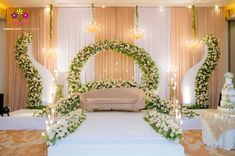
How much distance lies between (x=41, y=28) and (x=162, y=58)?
13.8ft

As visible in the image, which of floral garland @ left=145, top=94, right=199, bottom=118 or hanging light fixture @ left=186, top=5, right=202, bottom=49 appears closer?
floral garland @ left=145, top=94, right=199, bottom=118

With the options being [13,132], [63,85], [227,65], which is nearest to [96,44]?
[63,85]

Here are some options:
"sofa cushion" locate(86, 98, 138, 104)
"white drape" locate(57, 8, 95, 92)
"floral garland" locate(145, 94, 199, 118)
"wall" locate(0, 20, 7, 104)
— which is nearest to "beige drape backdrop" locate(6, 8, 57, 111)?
"white drape" locate(57, 8, 95, 92)

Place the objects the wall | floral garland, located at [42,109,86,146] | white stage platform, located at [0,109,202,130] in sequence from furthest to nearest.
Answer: the wall → white stage platform, located at [0,109,202,130] → floral garland, located at [42,109,86,146]

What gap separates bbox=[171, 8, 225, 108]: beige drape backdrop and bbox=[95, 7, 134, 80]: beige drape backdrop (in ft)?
5.02

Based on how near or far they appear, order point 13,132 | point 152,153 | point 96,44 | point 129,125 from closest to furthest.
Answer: point 152,153
point 129,125
point 13,132
point 96,44

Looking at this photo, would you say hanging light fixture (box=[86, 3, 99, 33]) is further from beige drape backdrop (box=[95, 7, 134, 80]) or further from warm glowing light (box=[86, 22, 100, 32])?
beige drape backdrop (box=[95, 7, 134, 80])

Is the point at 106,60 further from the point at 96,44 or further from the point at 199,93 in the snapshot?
the point at 199,93

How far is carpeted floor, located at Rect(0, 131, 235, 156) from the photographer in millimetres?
5465

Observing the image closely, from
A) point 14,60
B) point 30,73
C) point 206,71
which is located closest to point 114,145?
point 30,73

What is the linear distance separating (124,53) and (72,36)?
1.95 meters

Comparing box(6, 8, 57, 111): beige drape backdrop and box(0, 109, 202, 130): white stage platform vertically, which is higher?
box(6, 8, 57, 111): beige drape backdrop

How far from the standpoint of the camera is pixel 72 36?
34.6 ft

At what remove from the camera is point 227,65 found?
1069 centimetres
